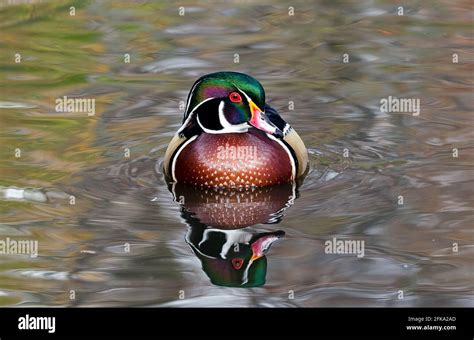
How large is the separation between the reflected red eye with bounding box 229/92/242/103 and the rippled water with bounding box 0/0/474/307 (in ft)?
2.44

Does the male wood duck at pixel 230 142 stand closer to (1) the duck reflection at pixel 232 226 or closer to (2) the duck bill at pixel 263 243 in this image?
(1) the duck reflection at pixel 232 226

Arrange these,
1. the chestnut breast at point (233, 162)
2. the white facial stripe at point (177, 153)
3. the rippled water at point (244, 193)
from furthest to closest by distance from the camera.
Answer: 1. the white facial stripe at point (177, 153)
2. the chestnut breast at point (233, 162)
3. the rippled water at point (244, 193)

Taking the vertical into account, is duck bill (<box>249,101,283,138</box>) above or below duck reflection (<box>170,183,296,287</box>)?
above

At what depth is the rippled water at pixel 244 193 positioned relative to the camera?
7.98 meters

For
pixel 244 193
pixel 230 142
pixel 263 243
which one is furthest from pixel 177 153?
pixel 263 243

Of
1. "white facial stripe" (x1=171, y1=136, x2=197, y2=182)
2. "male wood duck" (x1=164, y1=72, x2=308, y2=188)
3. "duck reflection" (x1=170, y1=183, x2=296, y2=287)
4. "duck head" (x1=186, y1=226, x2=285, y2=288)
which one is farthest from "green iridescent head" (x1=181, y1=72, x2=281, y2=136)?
"duck head" (x1=186, y1=226, x2=285, y2=288)

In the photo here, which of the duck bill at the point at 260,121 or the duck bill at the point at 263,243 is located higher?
the duck bill at the point at 260,121

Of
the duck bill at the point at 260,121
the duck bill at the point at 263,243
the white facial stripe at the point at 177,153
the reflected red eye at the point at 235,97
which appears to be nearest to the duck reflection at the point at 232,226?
the duck bill at the point at 263,243

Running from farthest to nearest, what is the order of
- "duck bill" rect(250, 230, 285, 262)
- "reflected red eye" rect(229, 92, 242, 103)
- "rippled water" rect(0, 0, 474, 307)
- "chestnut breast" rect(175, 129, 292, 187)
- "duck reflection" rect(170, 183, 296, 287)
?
"reflected red eye" rect(229, 92, 242, 103) → "chestnut breast" rect(175, 129, 292, 187) → "duck bill" rect(250, 230, 285, 262) → "duck reflection" rect(170, 183, 296, 287) → "rippled water" rect(0, 0, 474, 307)

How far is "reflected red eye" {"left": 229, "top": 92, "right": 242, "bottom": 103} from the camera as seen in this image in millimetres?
9695

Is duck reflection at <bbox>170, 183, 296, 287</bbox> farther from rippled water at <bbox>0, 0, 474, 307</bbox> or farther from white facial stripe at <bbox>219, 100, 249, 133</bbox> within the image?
white facial stripe at <bbox>219, 100, 249, 133</bbox>

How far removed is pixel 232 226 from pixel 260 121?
119cm

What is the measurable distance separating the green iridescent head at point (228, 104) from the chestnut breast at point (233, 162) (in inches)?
3.5

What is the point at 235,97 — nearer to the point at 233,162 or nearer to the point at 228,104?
the point at 228,104
